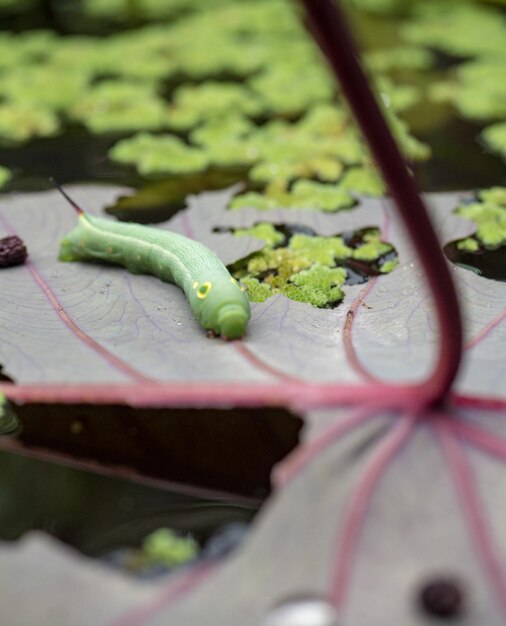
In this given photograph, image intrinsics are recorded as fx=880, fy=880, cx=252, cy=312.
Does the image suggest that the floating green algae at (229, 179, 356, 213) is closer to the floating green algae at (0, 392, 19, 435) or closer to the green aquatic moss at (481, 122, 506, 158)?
the green aquatic moss at (481, 122, 506, 158)

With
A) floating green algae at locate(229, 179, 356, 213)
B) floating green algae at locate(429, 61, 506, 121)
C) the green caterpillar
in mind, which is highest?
the green caterpillar

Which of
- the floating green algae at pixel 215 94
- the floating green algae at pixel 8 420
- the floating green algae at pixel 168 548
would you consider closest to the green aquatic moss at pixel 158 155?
the floating green algae at pixel 215 94

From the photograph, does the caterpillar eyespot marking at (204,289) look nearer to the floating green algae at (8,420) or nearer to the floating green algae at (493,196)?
the floating green algae at (8,420)

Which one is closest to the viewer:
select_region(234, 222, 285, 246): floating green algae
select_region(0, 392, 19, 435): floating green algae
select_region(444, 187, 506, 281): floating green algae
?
select_region(0, 392, 19, 435): floating green algae

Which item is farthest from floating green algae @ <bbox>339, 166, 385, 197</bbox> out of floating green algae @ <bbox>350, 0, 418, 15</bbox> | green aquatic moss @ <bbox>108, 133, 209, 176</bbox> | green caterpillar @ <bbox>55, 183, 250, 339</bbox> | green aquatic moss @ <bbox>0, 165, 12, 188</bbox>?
floating green algae @ <bbox>350, 0, 418, 15</bbox>

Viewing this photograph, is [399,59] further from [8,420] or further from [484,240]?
[8,420]
